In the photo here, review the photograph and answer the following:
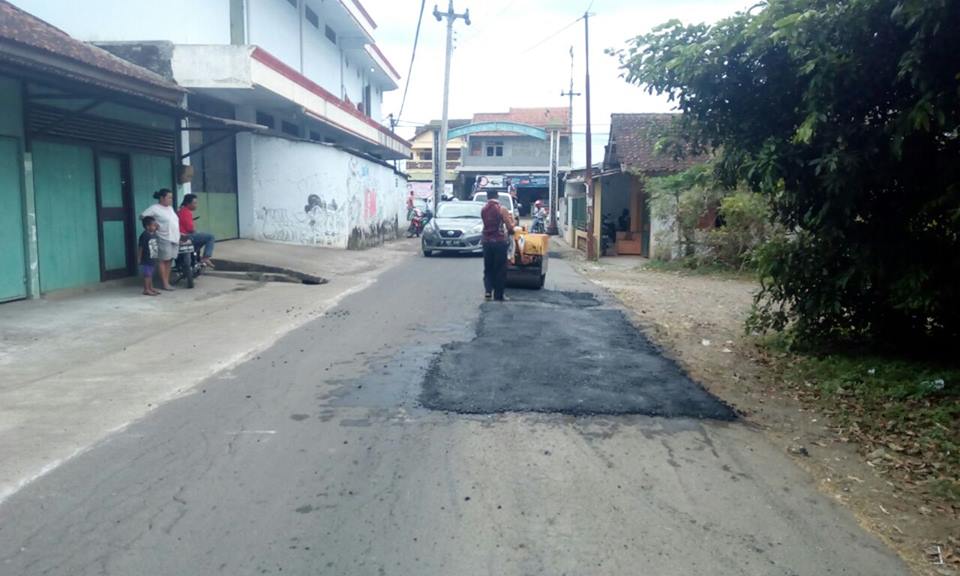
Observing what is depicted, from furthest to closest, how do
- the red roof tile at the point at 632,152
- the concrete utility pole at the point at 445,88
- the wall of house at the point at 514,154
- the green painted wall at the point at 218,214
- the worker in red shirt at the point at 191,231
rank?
the wall of house at the point at 514,154 → the concrete utility pole at the point at 445,88 → the red roof tile at the point at 632,152 → the green painted wall at the point at 218,214 → the worker in red shirt at the point at 191,231

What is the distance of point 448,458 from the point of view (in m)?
5.23

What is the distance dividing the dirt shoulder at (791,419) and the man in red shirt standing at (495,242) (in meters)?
2.08

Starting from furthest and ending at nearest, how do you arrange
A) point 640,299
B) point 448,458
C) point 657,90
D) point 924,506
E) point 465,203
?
point 465,203
point 640,299
point 657,90
point 448,458
point 924,506

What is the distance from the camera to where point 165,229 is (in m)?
12.6

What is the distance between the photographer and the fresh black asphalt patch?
648 centimetres

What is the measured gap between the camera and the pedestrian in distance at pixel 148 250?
40.9ft

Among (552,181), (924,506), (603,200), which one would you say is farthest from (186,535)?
(552,181)

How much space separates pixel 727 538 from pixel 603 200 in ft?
78.6

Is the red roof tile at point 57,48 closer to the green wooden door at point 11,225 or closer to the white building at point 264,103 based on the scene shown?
the green wooden door at point 11,225

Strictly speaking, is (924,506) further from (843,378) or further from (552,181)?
(552,181)

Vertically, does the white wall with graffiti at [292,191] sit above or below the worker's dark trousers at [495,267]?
above

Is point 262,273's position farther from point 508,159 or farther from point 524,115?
point 524,115

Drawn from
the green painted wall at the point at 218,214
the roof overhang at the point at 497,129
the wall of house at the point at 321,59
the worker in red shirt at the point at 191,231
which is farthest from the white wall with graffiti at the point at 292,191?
the roof overhang at the point at 497,129

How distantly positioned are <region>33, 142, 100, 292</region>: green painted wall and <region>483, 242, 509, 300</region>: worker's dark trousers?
629 centimetres
